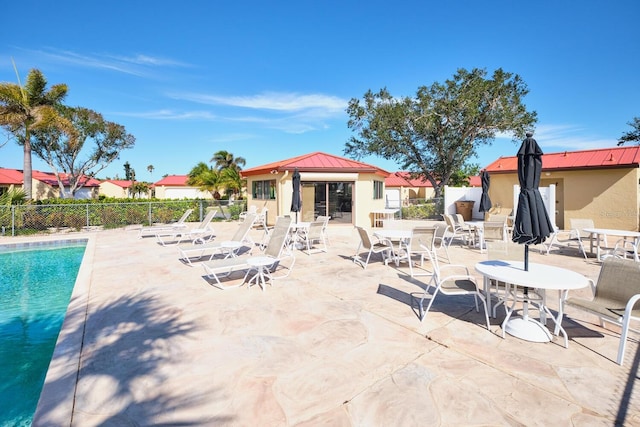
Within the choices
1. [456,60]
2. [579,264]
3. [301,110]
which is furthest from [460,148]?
[579,264]

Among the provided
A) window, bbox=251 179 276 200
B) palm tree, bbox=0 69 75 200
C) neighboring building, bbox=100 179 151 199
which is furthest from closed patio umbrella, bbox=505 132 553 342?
neighboring building, bbox=100 179 151 199

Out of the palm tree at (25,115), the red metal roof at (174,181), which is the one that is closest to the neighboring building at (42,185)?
the red metal roof at (174,181)

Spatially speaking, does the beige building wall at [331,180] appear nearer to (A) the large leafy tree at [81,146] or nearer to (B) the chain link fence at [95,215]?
(B) the chain link fence at [95,215]

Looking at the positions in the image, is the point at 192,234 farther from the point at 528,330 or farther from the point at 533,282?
the point at 533,282

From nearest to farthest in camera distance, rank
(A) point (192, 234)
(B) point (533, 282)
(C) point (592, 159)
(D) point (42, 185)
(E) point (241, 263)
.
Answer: (B) point (533, 282) < (E) point (241, 263) < (A) point (192, 234) < (C) point (592, 159) < (D) point (42, 185)

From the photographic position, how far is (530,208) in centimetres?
398

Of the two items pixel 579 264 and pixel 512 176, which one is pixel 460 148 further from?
pixel 579 264

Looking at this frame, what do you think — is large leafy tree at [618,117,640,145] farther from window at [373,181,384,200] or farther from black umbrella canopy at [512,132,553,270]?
black umbrella canopy at [512,132,553,270]

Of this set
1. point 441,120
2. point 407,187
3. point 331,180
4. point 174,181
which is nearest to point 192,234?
point 331,180

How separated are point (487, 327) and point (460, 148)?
77.3 ft

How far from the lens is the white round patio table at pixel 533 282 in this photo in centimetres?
349

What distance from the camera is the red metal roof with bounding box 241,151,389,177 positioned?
16.2m

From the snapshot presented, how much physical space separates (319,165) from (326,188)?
1.32 meters

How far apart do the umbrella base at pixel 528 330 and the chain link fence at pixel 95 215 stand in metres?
17.6
